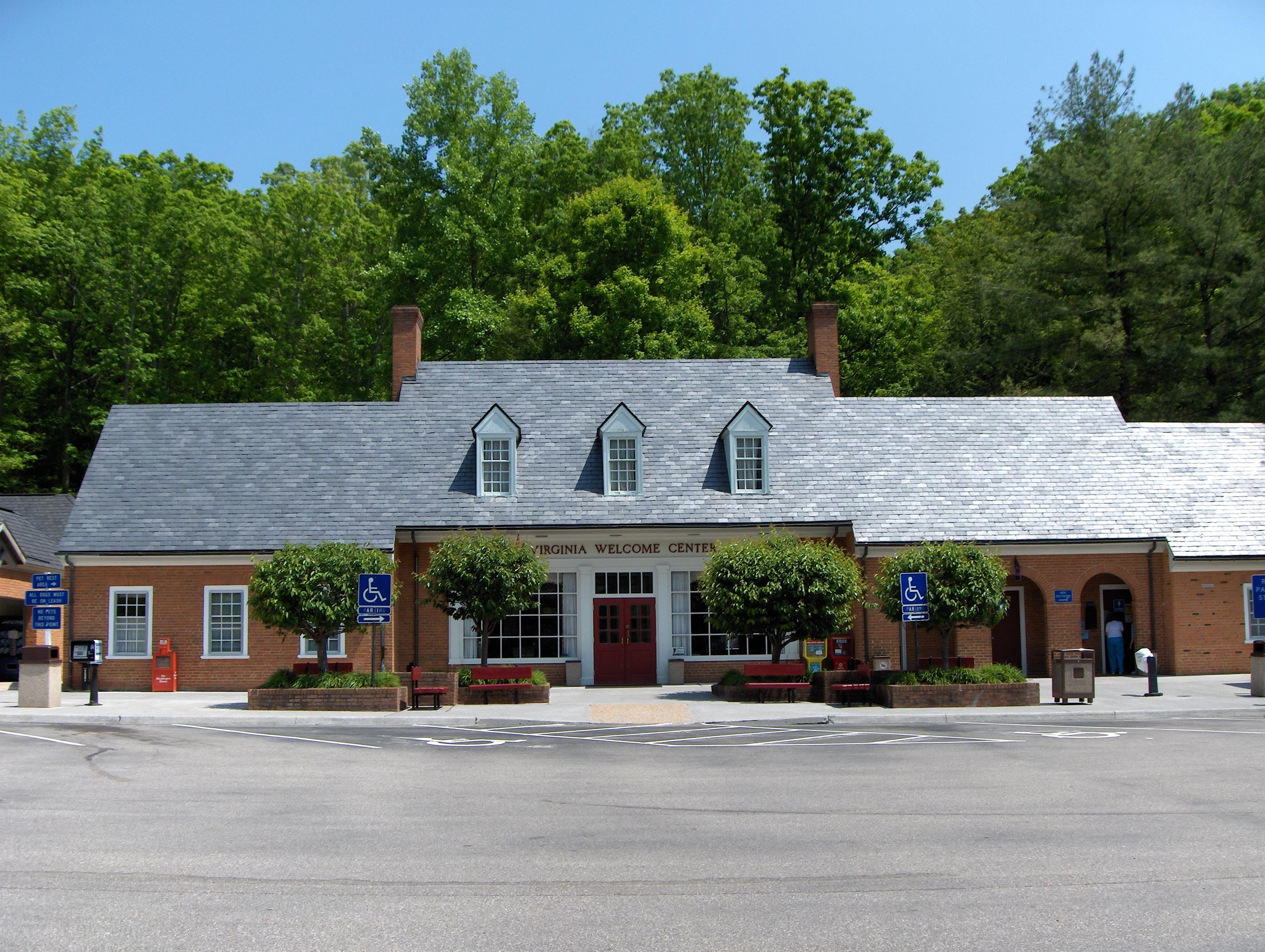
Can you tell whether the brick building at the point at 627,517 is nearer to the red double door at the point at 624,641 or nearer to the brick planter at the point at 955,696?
the red double door at the point at 624,641

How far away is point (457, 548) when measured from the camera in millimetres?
25500

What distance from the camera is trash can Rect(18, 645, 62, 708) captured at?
77.9 ft

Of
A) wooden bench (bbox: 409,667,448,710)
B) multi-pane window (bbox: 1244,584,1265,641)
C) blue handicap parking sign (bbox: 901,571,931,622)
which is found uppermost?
blue handicap parking sign (bbox: 901,571,931,622)

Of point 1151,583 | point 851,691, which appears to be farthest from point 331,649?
point 1151,583

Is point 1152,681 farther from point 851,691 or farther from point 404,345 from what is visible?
point 404,345

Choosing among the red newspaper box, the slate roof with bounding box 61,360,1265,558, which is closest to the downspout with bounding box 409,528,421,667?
the slate roof with bounding box 61,360,1265,558

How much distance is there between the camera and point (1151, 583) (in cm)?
2956

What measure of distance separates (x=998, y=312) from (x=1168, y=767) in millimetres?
37923

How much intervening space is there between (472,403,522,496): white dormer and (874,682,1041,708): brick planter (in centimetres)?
1169

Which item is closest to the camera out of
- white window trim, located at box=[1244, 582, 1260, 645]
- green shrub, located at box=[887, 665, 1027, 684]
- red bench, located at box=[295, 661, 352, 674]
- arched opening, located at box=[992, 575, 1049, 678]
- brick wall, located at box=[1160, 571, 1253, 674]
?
green shrub, located at box=[887, 665, 1027, 684]

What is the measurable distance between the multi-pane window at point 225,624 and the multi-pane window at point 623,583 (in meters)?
8.82

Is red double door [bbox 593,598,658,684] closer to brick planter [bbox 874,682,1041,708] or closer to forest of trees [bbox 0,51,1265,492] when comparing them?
brick planter [bbox 874,682,1041,708]

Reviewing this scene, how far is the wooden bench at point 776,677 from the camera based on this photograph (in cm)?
2488

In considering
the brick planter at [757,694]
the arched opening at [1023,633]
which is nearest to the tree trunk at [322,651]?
the brick planter at [757,694]
